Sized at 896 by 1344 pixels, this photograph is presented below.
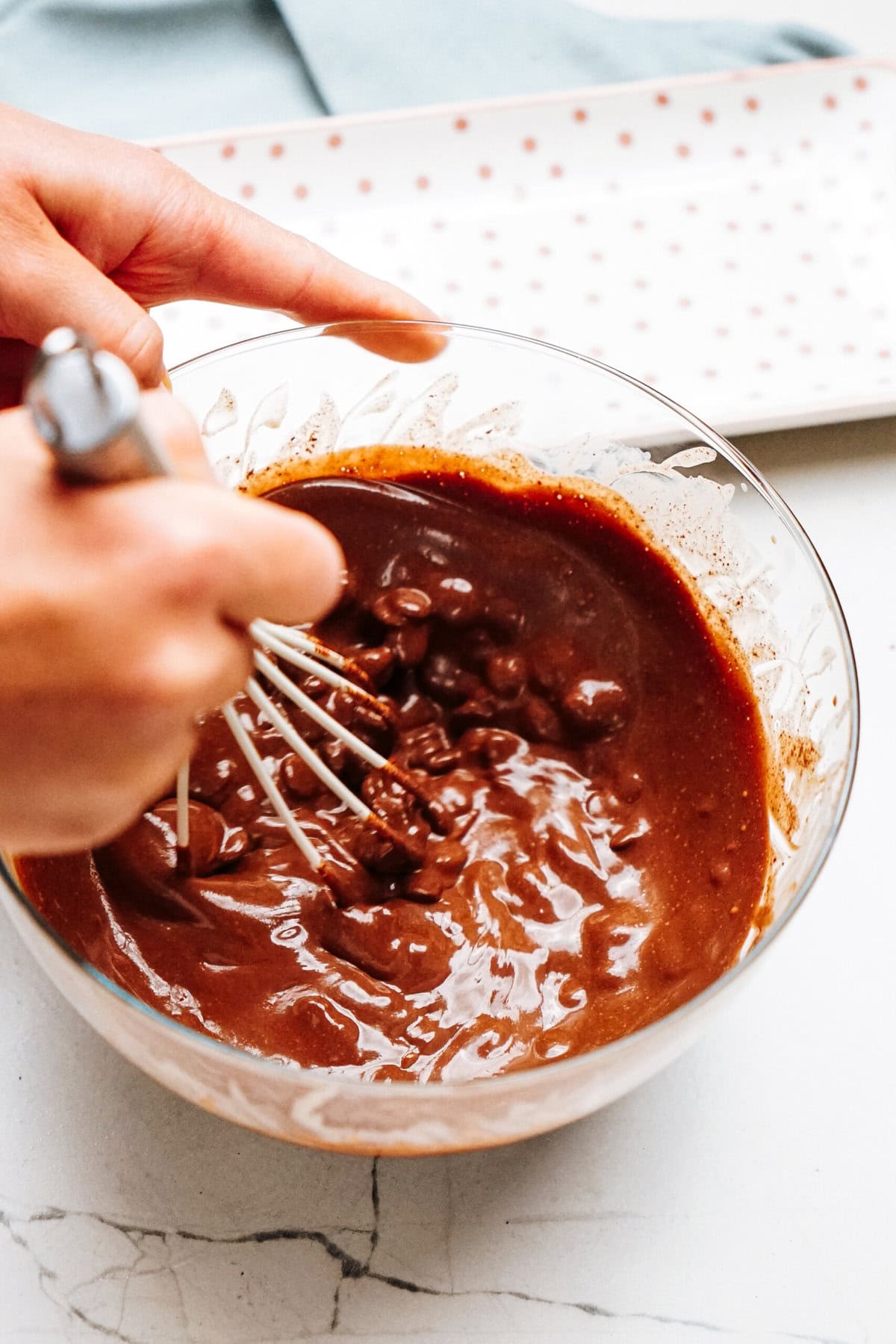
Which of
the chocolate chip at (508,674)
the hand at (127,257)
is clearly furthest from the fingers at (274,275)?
the chocolate chip at (508,674)

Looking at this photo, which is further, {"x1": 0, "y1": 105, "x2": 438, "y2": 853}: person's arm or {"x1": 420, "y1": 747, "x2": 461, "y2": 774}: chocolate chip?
{"x1": 420, "y1": 747, "x2": 461, "y2": 774}: chocolate chip

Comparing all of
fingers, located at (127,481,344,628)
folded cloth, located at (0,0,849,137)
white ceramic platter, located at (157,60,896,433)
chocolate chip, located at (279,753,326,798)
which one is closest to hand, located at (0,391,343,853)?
fingers, located at (127,481,344,628)

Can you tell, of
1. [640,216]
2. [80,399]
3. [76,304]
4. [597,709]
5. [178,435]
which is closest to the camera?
[80,399]

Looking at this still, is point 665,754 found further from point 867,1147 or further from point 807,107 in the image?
point 807,107

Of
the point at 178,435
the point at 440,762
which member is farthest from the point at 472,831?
the point at 178,435

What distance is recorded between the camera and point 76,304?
0.68 m

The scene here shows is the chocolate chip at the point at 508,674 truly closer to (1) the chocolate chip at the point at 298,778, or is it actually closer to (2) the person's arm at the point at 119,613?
(1) the chocolate chip at the point at 298,778

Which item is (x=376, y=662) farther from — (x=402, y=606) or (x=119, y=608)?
(x=119, y=608)

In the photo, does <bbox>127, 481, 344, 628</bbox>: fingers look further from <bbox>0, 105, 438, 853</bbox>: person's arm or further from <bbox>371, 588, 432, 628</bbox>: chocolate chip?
<bbox>371, 588, 432, 628</bbox>: chocolate chip

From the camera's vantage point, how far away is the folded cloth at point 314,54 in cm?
115

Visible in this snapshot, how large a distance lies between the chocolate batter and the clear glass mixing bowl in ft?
0.09

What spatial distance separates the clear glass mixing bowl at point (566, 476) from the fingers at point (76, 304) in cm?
11

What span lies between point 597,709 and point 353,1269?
365 millimetres

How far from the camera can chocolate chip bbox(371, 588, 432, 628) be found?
79 centimetres
